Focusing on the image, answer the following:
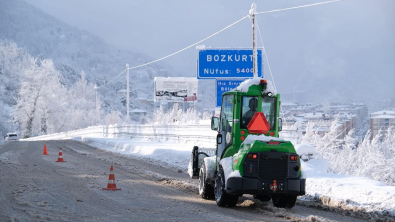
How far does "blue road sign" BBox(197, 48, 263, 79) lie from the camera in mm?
22859

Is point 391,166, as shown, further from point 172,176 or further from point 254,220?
point 254,220

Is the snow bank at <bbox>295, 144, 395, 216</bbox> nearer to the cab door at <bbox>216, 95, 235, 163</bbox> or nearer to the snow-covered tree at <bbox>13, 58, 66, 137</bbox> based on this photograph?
the cab door at <bbox>216, 95, 235, 163</bbox>

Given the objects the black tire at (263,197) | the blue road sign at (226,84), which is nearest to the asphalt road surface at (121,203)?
the black tire at (263,197)

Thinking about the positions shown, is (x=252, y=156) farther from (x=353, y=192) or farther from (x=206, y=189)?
(x=353, y=192)

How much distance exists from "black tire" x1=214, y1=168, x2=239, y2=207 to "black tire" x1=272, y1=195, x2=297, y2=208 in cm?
91

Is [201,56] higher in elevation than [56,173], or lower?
higher

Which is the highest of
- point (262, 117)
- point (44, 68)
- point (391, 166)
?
point (44, 68)

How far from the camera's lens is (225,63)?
Result: 23.1 m

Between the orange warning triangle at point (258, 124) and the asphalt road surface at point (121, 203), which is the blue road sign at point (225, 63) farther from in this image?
the orange warning triangle at point (258, 124)

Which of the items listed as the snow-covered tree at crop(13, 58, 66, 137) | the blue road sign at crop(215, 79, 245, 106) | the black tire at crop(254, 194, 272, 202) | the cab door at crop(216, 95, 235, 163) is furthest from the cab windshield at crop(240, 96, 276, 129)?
the snow-covered tree at crop(13, 58, 66, 137)

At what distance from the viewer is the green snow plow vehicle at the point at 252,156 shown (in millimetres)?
8547

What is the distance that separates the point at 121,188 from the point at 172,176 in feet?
11.5

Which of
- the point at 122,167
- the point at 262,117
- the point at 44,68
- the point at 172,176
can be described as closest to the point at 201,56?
the point at 122,167

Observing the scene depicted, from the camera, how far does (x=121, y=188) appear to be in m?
12.0
